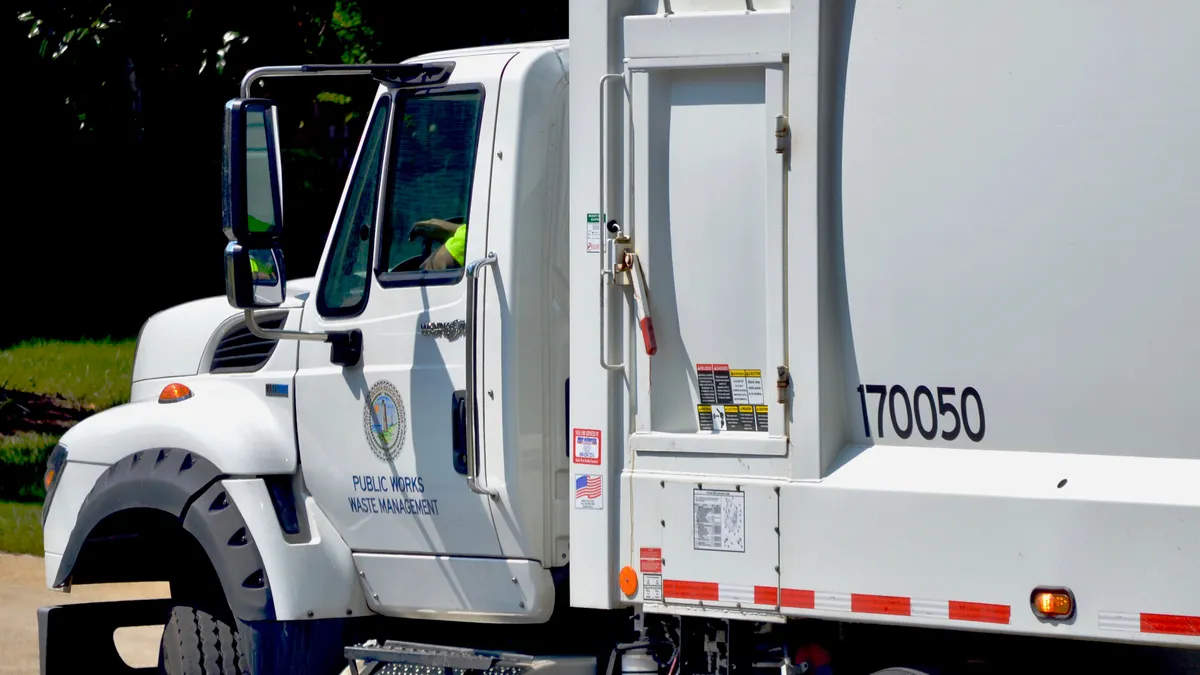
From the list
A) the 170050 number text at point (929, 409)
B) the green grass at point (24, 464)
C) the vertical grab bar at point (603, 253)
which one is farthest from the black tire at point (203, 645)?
→ the green grass at point (24, 464)

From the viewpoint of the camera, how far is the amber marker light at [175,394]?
206 inches

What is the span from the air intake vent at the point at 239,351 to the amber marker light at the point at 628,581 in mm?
1840

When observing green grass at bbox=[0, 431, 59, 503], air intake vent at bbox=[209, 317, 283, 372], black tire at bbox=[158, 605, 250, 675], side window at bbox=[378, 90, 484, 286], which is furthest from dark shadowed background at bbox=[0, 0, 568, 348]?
black tire at bbox=[158, 605, 250, 675]

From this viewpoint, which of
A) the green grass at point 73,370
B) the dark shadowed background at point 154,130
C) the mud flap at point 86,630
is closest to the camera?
the mud flap at point 86,630

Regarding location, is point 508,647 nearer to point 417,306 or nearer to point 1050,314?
point 417,306

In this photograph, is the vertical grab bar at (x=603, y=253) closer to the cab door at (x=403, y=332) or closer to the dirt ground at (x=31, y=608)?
the cab door at (x=403, y=332)

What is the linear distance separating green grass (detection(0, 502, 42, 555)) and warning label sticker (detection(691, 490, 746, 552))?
7.33m

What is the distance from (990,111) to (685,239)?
901mm

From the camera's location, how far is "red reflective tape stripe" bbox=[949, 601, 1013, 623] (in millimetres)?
3621

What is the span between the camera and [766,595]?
12.8 ft

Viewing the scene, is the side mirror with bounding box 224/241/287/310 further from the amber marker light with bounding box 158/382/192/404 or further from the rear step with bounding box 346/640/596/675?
the rear step with bounding box 346/640/596/675

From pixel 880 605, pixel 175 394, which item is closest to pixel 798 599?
pixel 880 605

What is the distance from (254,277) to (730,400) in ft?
5.30

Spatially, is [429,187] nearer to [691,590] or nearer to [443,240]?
[443,240]
